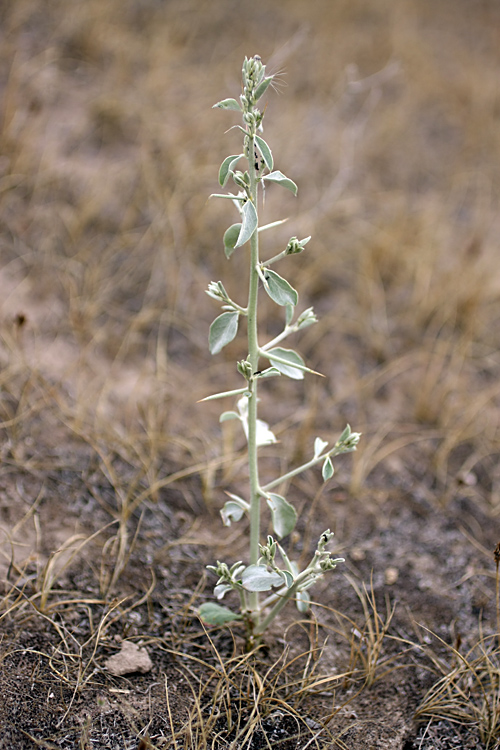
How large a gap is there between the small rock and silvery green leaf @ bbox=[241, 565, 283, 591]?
0.37 m

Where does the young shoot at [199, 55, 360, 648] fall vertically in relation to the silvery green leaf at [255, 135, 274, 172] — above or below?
below

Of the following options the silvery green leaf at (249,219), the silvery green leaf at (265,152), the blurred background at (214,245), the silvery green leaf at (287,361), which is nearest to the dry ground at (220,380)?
the blurred background at (214,245)

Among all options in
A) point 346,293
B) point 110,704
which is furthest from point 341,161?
point 110,704

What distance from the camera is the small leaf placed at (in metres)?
1.43

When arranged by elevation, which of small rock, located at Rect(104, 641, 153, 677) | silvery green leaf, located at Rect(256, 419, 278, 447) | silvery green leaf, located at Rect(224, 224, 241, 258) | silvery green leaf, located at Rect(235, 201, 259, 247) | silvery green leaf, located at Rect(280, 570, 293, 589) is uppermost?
silvery green leaf, located at Rect(235, 201, 259, 247)

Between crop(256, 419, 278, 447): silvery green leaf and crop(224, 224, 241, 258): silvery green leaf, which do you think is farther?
crop(256, 419, 278, 447): silvery green leaf

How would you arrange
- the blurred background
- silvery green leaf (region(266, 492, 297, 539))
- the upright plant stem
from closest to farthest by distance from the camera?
the upright plant stem
silvery green leaf (region(266, 492, 297, 539))
the blurred background

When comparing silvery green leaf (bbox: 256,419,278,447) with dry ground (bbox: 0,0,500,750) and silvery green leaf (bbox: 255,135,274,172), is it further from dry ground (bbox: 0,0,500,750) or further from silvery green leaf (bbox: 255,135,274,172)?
silvery green leaf (bbox: 255,135,274,172)

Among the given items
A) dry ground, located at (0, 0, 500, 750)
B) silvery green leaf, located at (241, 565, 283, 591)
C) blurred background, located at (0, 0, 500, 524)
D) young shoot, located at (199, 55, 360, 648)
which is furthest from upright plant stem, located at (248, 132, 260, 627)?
blurred background, located at (0, 0, 500, 524)

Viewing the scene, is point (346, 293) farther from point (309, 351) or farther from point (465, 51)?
point (465, 51)

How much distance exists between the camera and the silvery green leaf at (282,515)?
4.57ft

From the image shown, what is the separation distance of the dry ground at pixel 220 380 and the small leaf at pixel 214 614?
12cm

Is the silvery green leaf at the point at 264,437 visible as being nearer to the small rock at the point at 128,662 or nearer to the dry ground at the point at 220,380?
the dry ground at the point at 220,380

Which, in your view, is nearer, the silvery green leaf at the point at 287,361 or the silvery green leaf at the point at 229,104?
the silvery green leaf at the point at 229,104
